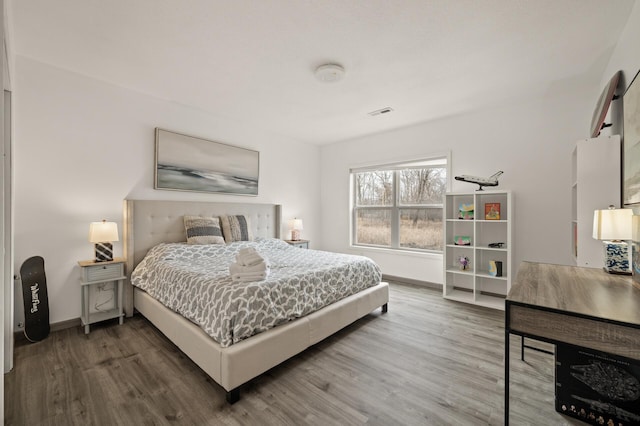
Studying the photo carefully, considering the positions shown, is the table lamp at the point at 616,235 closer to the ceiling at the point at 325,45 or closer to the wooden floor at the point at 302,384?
the wooden floor at the point at 302,384

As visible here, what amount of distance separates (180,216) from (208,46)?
6.68 ft

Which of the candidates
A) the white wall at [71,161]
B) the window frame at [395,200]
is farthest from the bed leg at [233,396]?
the window frame at [395,200]

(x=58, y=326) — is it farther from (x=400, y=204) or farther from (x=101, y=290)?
(x=400, y=204)

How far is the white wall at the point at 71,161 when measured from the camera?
2588 millimetres

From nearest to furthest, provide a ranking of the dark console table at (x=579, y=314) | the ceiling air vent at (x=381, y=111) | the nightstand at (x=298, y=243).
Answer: the dark console table at (x=579, y=314) < the ceiling air vent at (x=381, y=111) < the nightstand at (x=298, y=243)

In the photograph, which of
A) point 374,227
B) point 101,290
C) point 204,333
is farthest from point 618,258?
point 101,290

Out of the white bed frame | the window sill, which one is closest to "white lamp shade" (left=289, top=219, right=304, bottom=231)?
the white bed frame

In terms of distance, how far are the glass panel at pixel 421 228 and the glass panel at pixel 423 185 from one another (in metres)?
0.18

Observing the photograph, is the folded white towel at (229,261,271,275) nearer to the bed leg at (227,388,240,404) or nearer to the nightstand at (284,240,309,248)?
the bed leg at (227,388,240,404)

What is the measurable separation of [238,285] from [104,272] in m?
1.79

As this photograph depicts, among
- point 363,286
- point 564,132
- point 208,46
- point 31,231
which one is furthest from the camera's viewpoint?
point 564,132

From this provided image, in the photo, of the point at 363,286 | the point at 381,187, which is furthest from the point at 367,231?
the point at 363,286

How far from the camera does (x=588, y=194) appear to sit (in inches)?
92.7

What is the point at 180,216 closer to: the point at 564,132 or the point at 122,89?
the point at 122,89
